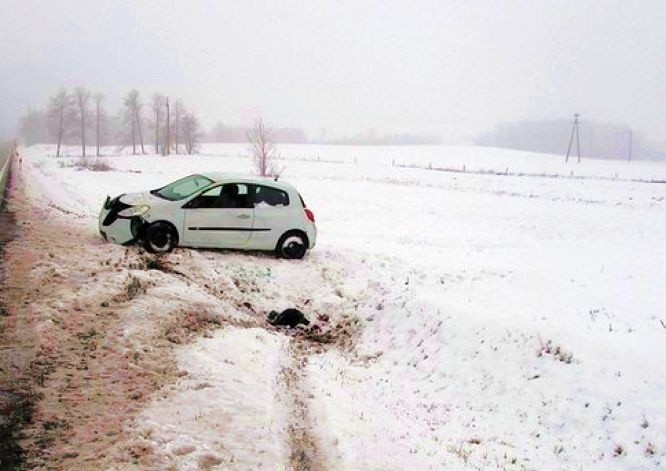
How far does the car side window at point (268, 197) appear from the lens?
448 inches

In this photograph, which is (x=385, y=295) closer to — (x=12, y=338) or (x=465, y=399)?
(x=465, y=399)

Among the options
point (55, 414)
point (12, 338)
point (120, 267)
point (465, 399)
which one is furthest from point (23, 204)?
point (465, 399)

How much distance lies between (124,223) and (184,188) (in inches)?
62.5

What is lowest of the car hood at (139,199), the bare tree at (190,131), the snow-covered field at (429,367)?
the snow-covered field at (429,367)

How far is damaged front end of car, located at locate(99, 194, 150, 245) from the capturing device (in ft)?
33.7

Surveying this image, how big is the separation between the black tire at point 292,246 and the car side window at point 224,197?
1.17m

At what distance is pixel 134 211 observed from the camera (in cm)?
1034

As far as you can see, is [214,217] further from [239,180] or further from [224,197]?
[239,180]

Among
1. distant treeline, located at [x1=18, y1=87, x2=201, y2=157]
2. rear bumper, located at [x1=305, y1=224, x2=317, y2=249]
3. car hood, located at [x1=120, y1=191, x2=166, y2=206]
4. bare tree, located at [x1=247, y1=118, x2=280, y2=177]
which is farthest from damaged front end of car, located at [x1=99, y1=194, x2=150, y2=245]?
distant treeline, located at [x1=18, y1=87, x2=201, y2=157]

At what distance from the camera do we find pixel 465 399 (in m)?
6.60

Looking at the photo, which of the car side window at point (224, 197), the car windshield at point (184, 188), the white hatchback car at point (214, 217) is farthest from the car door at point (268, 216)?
the car windshield at point (184, 188)

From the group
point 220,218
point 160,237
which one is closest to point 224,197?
point 220,218

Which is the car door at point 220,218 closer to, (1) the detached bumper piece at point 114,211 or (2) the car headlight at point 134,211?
(2) the car headlight at point 134,211

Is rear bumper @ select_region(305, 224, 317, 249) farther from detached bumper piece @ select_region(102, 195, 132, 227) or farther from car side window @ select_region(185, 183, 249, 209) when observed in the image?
detached bumper piece @ select_region(102, 195, 132, 227)
